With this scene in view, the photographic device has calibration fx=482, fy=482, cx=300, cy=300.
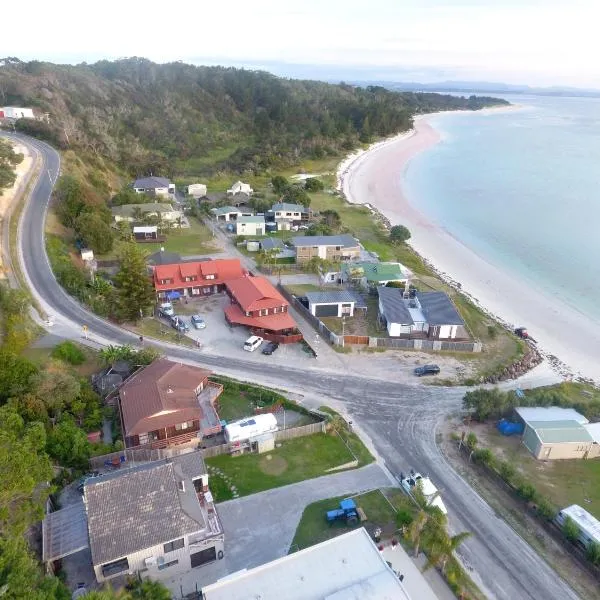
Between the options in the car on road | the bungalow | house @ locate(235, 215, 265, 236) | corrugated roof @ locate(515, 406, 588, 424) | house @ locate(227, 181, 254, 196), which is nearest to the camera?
the bungalow

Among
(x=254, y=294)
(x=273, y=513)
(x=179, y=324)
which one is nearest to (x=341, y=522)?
(x=273, y=513)

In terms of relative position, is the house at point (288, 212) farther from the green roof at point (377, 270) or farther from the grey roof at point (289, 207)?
the green roof at point (377, 270)

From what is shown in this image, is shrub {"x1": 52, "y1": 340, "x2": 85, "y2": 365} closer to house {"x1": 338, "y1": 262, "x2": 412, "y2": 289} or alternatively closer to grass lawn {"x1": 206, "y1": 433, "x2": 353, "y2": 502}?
grass lawn {"x1": 206, "y1": 433, "x2": 353, "y2": 502}

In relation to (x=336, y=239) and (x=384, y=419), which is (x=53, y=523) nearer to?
(x=384, y=419)

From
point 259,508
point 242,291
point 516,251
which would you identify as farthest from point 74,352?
point 516,251

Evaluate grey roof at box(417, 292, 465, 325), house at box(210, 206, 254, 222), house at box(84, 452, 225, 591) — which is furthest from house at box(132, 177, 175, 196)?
house at box(84, 452, 225, 591)

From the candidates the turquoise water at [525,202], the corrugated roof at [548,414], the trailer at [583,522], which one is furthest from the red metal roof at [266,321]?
the turquoise water at [525,202]
